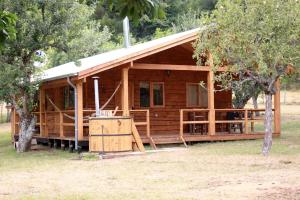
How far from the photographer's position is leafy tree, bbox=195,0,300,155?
14.0m

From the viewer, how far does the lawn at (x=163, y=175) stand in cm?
884

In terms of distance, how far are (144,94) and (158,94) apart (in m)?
0.63

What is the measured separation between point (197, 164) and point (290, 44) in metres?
4.47

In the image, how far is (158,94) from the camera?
840 inches

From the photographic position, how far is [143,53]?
17.8 metres

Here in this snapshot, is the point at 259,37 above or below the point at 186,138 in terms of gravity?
above

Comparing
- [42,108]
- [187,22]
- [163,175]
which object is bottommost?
[163,175]

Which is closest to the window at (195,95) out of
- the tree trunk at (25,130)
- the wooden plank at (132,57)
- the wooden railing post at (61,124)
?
the wooden plank at (132,57)

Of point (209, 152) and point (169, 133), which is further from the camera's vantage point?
point (169, 133)

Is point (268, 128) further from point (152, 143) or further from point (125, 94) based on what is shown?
point (125, 94)

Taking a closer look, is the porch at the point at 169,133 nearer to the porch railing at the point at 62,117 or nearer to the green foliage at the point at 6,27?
the porch railing at the point at 62,117

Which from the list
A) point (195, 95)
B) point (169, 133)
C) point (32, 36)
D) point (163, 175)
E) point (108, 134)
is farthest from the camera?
point (195, 95)

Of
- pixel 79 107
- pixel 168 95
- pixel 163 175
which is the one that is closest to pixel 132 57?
pixel 79 107

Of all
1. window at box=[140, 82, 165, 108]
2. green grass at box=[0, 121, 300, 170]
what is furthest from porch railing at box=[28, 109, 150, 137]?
green grass at box=[0, 121, 300, 170]
